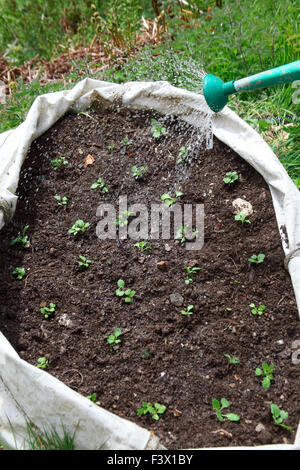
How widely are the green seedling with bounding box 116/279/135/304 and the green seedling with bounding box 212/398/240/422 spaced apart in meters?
0.55

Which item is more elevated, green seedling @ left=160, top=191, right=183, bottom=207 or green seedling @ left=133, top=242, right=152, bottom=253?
green seedling @ left=160, top=191, right=183, bottom=207

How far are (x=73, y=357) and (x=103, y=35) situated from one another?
282cm

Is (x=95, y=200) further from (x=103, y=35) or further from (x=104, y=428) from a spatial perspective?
(x=103, y=35)

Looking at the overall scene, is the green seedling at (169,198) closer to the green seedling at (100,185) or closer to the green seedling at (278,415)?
the green seedling at (100,185)

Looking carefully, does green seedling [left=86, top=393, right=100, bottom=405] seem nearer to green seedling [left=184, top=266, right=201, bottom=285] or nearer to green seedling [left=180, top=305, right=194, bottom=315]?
green seedling [left=180, top=305, right=194, bottom=315]

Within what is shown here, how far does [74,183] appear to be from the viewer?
2473 mm

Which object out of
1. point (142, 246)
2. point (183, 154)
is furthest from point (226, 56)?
point (142, 246)

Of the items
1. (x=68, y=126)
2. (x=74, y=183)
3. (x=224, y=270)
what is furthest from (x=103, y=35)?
(x=224, y=270)

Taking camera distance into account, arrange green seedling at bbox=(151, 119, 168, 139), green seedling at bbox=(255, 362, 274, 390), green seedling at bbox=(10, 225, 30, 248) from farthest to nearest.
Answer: green seedling at bbox=(151, 119, 168, 139)
green seedling at bbox=(10, 225, 30, 248)
green seedling at bbox=(255, 362, 274, 390)

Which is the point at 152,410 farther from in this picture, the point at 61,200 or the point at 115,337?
the point at 61,200

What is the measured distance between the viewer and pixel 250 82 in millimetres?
1748

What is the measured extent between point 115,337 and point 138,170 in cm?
95

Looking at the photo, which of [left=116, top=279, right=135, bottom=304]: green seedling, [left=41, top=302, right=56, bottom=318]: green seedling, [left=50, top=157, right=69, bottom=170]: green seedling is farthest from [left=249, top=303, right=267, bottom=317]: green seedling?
[left=50, top=157, right=69, bottom=170]: green seedling

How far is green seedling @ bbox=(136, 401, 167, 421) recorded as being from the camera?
1.61m
